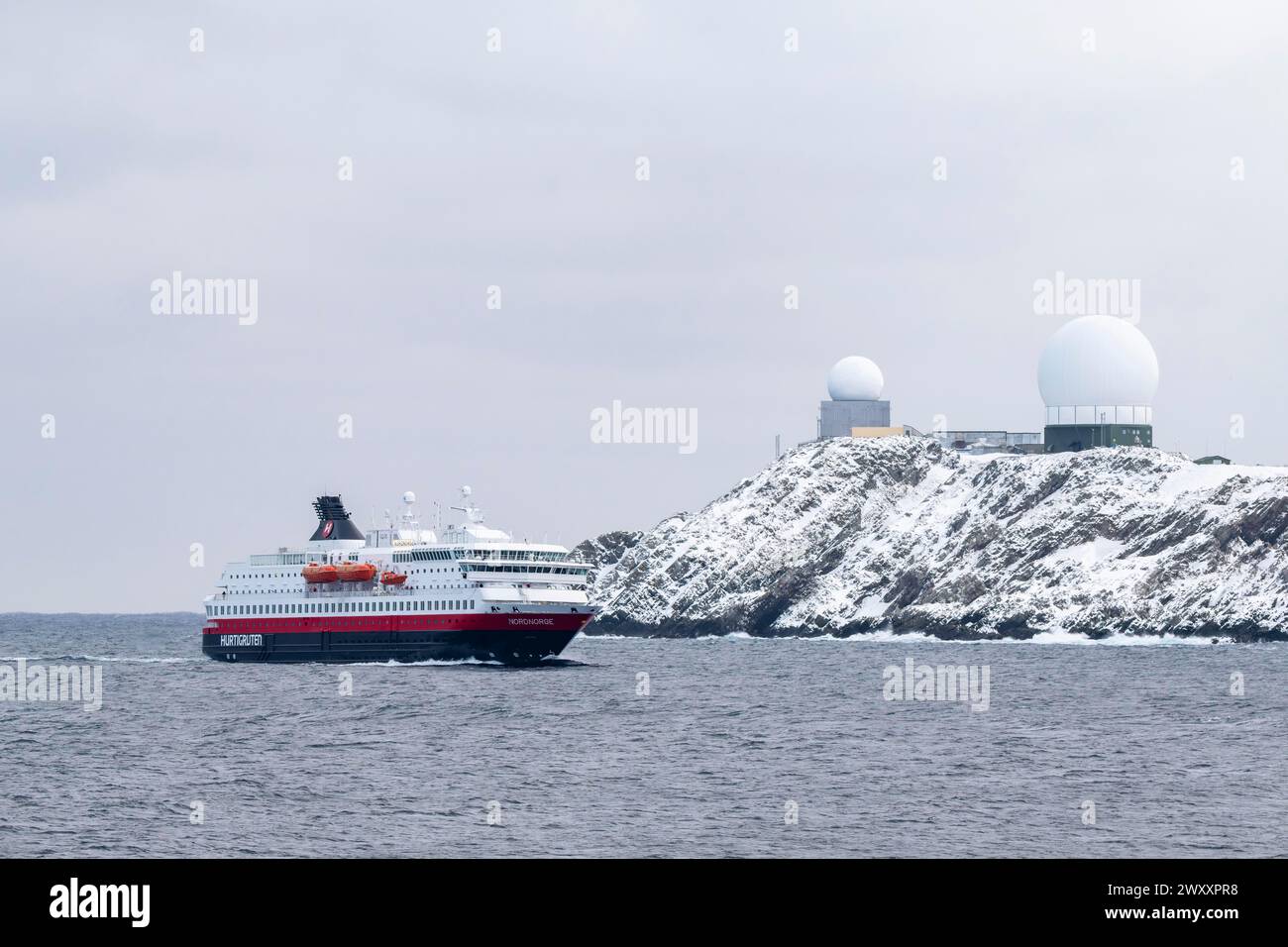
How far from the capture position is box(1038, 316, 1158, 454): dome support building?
186 m

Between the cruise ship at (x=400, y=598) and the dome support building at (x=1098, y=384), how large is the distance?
81.0 m

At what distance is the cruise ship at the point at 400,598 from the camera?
117 metres

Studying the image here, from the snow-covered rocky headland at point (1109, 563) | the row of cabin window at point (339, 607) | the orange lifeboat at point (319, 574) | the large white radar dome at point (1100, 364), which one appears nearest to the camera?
the row of cabin window at point (339, 607)

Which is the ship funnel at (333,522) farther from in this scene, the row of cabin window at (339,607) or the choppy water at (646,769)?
the choppy water at (646,769)

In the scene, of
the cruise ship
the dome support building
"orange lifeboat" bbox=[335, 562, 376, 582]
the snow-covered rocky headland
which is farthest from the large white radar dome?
"orange lifeboat" bbox=[335, 562, 376, 582]

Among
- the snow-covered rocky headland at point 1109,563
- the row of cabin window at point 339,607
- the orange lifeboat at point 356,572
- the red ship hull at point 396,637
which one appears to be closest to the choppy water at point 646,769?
the red ship hull at point 396,637

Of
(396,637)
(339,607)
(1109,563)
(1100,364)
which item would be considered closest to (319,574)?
(339,607)

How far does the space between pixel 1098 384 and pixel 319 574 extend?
9704 cm

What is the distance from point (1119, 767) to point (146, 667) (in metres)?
97.3

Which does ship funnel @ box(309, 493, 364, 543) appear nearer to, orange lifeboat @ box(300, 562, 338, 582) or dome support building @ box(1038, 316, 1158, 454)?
orange lifeboat @ box(300, 562, 338, 582)

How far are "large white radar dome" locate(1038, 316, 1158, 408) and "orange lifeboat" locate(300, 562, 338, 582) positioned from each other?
9166cm

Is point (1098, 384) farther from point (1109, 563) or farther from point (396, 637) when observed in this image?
point (396, 637)
